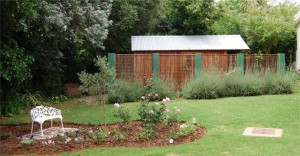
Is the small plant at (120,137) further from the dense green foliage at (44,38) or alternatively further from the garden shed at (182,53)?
the garden shed at (182,53)

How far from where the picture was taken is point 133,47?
18109 millimetres

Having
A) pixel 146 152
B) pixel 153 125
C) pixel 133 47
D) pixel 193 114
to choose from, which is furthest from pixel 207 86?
pixel 146 152

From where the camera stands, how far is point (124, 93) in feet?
46.0

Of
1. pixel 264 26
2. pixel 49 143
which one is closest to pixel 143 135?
pixel 49 143

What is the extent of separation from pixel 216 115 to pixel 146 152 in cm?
398

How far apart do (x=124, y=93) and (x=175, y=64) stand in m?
3.53

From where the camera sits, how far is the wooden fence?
16.2 meters

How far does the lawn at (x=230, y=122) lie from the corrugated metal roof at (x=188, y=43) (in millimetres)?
4681

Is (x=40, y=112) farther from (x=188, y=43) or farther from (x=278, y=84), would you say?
(x=188, y=43)

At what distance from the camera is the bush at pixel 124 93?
1388cm

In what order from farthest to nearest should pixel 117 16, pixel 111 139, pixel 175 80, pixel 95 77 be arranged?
1. pixel 117 16
2. pixel 175 80
3. pixel 95 77
4. pixel 111 139

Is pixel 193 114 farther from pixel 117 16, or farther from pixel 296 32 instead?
pixel 296 32

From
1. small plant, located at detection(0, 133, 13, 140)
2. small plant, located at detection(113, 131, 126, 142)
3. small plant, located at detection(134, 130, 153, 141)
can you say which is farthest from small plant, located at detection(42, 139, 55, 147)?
small plant, located at detection(134, 130, 153, 141)

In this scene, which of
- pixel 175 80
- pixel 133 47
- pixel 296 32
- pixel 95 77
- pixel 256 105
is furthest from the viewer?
pixel 296 32
